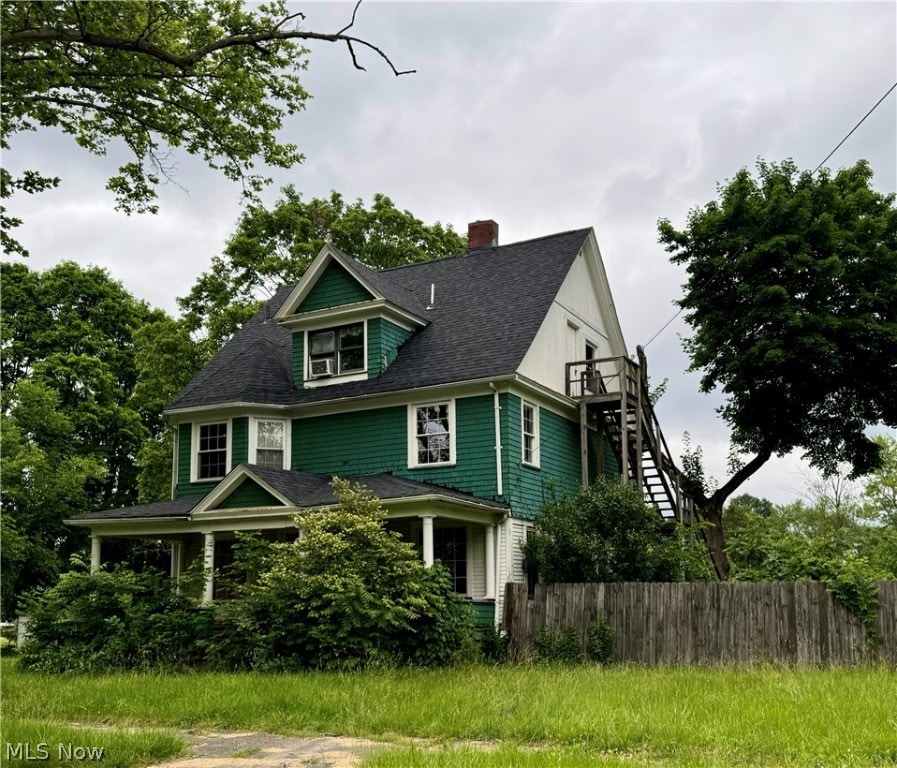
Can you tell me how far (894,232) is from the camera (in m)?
27.9

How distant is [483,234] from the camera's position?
89.5ft

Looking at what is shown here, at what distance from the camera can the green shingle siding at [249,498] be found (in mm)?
19359

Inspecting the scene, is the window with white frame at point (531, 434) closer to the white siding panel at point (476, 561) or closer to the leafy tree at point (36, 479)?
the white siding panel at point (476, 561)

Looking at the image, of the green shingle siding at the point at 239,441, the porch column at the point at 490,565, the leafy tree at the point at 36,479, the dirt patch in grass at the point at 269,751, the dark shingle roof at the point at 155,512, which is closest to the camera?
the dirt patch in grass at the point at 269,751

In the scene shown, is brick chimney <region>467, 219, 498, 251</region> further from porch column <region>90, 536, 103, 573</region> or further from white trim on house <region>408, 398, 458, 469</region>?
porch column <region>90, 536, 103, 573</region>

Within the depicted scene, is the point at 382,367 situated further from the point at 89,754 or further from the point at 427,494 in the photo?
the point at 89,754

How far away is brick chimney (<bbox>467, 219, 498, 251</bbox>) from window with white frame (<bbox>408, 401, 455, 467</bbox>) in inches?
296

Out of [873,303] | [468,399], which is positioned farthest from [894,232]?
[468,399]

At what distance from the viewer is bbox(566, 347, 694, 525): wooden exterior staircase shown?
22.1 m

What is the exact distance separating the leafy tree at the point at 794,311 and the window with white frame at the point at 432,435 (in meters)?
10.9

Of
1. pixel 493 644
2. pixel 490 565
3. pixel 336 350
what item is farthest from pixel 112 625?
pixel 336 350

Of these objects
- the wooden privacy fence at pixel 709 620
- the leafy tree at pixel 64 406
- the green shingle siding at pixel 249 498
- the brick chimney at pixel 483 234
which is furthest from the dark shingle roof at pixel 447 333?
the leafy tree at pixel 64 406

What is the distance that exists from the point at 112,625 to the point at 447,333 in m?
9.99

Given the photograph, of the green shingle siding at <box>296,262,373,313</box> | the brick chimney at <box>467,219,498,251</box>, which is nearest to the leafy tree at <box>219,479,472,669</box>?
the green shingle siding at <box>296,262,373,313</box>
